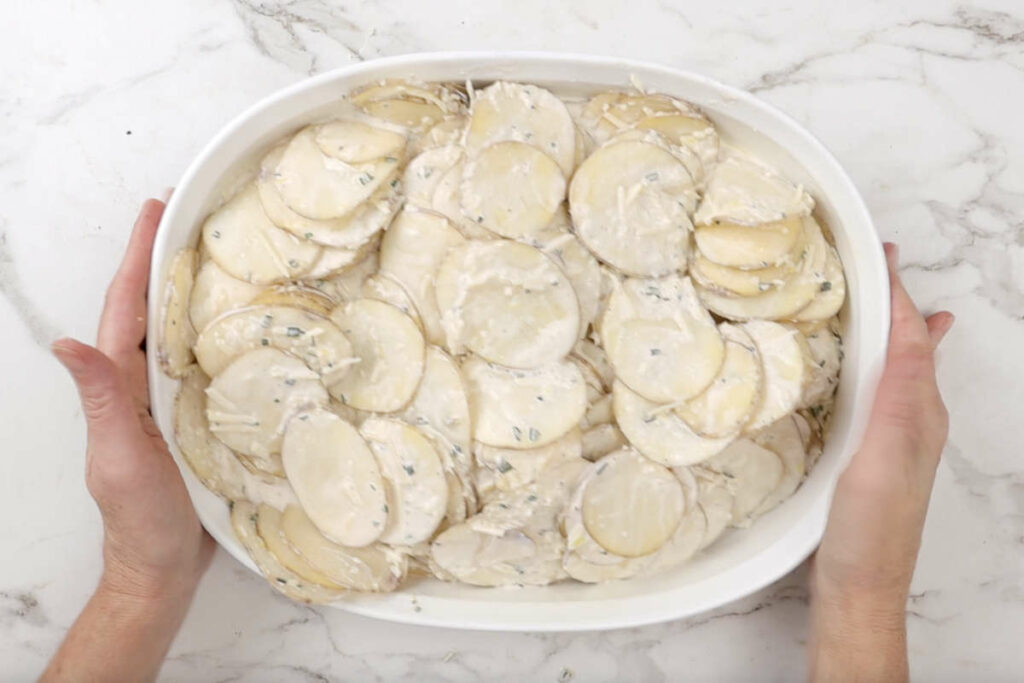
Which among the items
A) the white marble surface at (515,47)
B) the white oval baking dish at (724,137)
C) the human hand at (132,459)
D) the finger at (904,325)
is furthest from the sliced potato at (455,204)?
the finger at (904,325)

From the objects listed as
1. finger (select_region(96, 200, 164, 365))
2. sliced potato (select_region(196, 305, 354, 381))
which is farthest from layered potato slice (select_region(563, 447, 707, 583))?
finger (select_region(96, 200, 164, 365))

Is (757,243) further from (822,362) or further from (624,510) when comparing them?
(624,510)

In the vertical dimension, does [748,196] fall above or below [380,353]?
above

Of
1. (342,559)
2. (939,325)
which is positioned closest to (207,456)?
(342,559)

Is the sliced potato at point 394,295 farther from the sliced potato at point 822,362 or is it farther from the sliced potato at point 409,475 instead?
the sliced potato at point 822,362

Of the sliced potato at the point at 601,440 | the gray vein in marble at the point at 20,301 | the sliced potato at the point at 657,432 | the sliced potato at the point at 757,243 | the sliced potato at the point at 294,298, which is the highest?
the sliced potato at the point at 757,243

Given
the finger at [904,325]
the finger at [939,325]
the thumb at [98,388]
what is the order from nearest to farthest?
the thumb at [98,388] < the finger at [904,325] < the finger at [939,325]

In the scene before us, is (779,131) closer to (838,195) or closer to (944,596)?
(838,195)

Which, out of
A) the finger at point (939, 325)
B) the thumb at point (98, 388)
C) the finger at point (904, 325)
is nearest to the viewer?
the thumb at point (98, 388)
